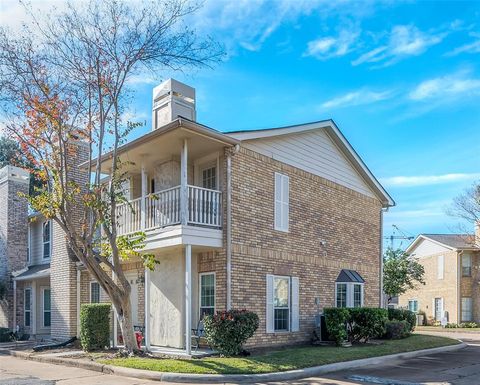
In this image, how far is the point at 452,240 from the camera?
40844 mm

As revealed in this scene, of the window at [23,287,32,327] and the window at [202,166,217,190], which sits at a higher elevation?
the window at [202,166,217,190]

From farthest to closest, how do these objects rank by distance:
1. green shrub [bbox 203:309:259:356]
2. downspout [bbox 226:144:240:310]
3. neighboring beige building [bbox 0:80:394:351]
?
1. neighboring beige building [bbox 0:80:394:351]
2. downspout [bbox 226:144:240:310]
3. green shrub [bbox 203:309:259:356]

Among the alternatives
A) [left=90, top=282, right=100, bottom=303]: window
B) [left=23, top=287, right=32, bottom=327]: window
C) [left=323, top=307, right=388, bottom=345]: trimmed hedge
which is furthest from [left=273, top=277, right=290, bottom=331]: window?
[left=23, top=287, right=32, bottom=327]: window

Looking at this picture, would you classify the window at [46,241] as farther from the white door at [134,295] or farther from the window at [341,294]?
the window at [341,294]

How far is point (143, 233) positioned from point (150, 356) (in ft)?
10.7

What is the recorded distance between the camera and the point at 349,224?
2056cm

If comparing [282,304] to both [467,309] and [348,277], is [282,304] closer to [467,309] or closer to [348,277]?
[348,277]

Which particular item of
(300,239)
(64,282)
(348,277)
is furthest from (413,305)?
(64,282)

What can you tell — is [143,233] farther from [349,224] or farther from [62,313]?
[349,224]

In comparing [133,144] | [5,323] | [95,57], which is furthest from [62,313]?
[95,57]

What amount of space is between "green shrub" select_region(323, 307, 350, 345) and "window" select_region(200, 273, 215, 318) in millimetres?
3850

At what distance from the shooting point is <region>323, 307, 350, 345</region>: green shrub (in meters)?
16.1

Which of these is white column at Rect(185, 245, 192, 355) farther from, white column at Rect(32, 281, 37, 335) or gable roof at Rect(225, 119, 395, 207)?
white column at Rect(32, 281, 37, 335)

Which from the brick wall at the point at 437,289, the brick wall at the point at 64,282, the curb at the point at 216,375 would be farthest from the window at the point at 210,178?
the brick wall at the point at 437,289
